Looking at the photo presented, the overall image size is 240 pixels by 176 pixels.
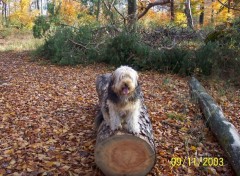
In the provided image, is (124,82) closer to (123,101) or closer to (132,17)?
(123,101)

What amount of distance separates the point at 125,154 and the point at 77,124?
224 centimetres

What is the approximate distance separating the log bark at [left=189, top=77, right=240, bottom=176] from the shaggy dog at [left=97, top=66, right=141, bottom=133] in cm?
151

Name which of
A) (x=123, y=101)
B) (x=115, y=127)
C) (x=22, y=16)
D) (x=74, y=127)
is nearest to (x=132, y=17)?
(x=74, y=127)

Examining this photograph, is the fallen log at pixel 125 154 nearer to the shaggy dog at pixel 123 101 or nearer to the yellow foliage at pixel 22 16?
the shaggy dog at pixel 123 101

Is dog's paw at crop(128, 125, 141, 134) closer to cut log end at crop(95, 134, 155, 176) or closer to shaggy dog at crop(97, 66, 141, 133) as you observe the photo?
shaggy dog at crop(97, 66, 141, 133)

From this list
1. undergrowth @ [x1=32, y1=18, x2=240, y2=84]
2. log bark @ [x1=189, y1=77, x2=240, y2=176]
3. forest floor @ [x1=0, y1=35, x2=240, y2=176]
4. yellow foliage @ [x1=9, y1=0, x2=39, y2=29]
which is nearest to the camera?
log bark @ [x1=189, y1=77, x2=240, y2=176]

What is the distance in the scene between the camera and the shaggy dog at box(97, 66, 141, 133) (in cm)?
396

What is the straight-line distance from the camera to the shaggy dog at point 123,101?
396cm

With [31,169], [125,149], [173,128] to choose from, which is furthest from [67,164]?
[173,128]

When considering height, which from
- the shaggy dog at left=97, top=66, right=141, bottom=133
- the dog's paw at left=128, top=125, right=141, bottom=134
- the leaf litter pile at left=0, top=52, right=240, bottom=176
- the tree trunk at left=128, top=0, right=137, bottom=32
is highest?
the tree trunk at left=128, top=0, right=137, bottom=32

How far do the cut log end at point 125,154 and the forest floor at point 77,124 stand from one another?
422mm

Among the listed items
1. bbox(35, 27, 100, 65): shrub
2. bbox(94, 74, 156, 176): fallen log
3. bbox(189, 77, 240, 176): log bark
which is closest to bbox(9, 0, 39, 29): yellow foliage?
bbox(35, 27, 100, 65): shrub

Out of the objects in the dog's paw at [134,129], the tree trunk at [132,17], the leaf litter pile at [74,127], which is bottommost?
the leaf litter pile at [74,127]

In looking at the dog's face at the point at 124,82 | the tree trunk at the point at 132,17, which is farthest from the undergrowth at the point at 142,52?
the dog's face at the point at 124,82
